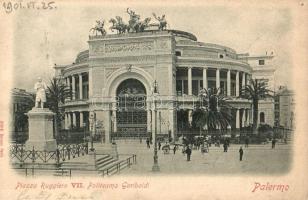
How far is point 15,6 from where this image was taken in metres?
14.3

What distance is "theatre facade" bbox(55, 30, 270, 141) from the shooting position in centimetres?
2997

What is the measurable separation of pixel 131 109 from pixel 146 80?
92.5 inches

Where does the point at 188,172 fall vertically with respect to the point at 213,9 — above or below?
below

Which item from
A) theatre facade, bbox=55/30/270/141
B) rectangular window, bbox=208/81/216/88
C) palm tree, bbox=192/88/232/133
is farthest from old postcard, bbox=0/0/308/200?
rectangular window, bbox=208/81/216/88

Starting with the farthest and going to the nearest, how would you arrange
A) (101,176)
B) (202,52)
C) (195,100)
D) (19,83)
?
(202,52) → (195,100) → (19,83) → (101,176)

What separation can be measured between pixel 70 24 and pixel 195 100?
726 inches

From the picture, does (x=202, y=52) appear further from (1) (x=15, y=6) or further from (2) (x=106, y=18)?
(1) (x=15, y=6)

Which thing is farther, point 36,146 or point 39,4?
point 36,146

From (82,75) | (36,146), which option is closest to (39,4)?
(36,146)
